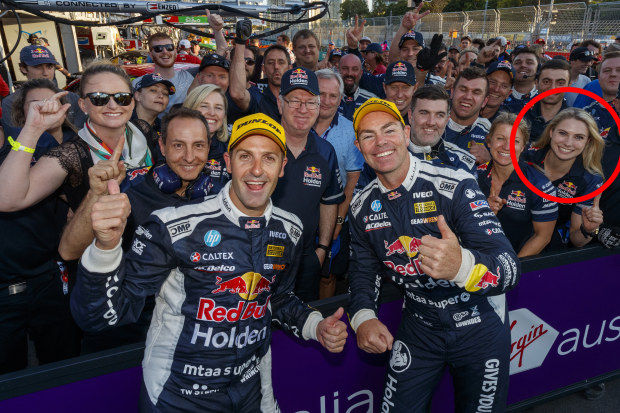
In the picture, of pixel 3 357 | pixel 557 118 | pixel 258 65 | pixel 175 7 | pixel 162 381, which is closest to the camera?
pixel 162 381

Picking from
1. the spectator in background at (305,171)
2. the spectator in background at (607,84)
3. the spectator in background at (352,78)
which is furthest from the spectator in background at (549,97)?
the spectator in background at (305,171)

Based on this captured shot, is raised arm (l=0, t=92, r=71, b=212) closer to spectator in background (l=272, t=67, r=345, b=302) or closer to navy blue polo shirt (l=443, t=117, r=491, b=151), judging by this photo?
spectator in background (l=272, t=67, r=345, b=302)

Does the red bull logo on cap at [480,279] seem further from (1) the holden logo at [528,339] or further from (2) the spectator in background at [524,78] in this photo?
(2) the spectator in background at [524,78]

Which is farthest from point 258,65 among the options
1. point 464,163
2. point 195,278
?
point 195,278

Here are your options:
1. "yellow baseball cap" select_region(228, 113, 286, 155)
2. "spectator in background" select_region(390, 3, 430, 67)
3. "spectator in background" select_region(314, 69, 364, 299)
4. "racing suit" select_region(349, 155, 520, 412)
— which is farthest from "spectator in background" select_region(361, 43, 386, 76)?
"yellow baseball cap" select_region(228, 113, 286, 155)

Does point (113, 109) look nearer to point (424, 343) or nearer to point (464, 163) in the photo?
point (424, 343)

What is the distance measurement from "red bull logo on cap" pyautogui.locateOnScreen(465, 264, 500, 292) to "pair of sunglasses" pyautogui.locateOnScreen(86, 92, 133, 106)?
8.21 feet

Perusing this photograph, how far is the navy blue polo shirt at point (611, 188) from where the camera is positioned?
13.0 ft

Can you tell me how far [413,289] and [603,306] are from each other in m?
2.28

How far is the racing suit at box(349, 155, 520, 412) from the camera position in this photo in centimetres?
252

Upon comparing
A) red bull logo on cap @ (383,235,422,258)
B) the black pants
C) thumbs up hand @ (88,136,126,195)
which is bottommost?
the black pants

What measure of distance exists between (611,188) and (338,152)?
2642mm

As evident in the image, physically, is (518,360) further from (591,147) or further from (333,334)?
(333,334)

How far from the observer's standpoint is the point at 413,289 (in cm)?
262
